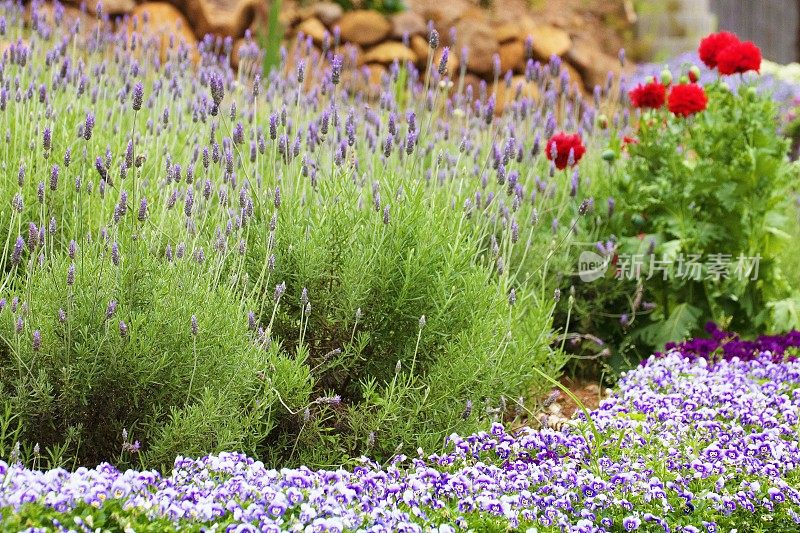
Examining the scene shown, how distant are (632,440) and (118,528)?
70.2 inches

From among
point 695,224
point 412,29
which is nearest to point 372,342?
point 695,224

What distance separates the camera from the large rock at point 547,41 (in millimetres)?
10617

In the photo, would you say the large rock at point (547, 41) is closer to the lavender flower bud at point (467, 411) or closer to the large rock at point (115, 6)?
the large rock at point (115, 6)

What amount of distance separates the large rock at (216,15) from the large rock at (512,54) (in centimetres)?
285

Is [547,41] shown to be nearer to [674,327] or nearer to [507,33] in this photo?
[507,33]

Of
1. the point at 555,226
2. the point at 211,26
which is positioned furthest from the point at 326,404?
the point at 211,26

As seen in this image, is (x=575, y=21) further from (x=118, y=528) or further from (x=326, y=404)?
(x=118, y=528)

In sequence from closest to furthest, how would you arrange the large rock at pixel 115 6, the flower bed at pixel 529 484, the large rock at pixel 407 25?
the flower bed at pixel 529 484
the large rock at pixel 115 6
the large rock at pixel 407 25

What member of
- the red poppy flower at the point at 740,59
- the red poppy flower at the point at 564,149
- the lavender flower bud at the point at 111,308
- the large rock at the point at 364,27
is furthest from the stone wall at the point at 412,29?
the lavender flower bud at the point at 111,308

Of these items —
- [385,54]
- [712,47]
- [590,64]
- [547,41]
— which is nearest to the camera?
[712,47]

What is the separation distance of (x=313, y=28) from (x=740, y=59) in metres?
5.98

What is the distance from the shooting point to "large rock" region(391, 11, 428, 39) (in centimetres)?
1015

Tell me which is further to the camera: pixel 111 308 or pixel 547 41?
pixel 547 41

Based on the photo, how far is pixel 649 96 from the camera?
4.55 metres
